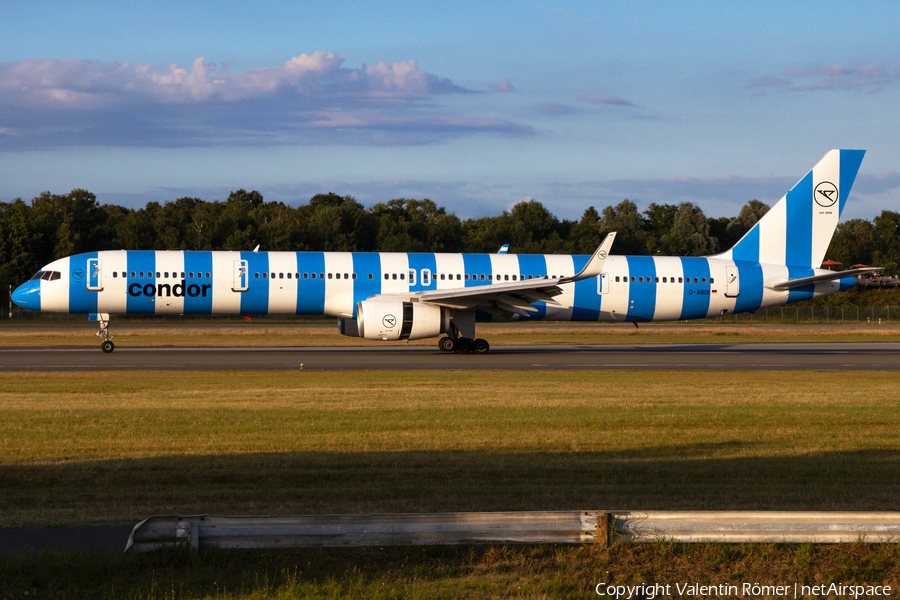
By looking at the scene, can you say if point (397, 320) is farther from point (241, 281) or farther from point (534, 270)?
point (534, 270)

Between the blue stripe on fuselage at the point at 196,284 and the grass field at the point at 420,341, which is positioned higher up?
the blue stripe on fuselage at the point at 196,284

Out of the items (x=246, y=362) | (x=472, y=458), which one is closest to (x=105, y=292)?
(x=246, y=362)

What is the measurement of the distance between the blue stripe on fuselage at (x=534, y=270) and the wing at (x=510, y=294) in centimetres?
24

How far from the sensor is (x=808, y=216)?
36.9 meters

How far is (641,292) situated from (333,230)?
59.0m

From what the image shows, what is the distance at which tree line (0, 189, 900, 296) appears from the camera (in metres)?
78.4

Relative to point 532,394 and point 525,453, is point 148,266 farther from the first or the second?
point 525,453

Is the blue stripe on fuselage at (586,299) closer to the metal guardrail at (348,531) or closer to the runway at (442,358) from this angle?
the runway at (442,358)

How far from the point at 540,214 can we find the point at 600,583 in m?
102

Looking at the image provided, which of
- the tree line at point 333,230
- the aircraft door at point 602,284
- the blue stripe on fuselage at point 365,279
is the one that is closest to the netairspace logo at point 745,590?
the blue stripe on fuselage at point 365,279

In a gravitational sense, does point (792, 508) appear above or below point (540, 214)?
below

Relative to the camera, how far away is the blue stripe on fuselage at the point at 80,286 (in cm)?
3119

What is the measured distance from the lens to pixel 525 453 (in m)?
12.0

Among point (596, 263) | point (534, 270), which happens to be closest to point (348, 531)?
point (596, 263)
